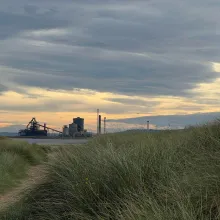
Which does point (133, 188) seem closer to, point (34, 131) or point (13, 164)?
point (13, 164)

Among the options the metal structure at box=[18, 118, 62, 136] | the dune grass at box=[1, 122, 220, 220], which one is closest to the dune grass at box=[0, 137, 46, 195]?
the dune grass at box=[1, 122, 220, 220]

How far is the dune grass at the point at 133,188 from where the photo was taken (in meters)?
5.96

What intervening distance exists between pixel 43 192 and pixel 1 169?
8.31 meters

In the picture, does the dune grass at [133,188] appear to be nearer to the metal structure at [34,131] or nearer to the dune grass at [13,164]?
the dune grass at [13,164]

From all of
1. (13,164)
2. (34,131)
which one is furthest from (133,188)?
(34,131)

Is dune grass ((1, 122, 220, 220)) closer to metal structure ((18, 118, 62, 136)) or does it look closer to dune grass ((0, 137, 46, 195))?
dune grass ((0, 137, 46, 195))

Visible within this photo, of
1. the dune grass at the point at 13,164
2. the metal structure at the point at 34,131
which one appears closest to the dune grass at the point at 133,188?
the dune grass at the point at 13,164

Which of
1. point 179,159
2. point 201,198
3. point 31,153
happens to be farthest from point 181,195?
point 31,153

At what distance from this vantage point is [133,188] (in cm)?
722

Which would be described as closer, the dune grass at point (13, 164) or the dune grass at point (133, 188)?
the dune grass at point (133, 188)

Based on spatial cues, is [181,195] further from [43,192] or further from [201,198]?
[43,192]

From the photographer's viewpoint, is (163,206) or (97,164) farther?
(97,164)

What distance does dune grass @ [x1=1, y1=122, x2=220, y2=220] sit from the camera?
5.96 meters

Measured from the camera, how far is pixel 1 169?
Answer: 17781mm
